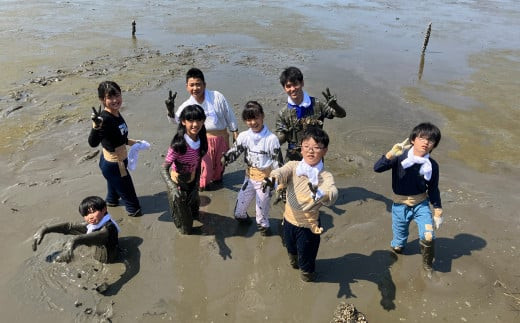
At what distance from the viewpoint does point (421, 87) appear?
10930 mm

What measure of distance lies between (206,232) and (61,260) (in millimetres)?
1692

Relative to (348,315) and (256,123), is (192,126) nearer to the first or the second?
(256,123)

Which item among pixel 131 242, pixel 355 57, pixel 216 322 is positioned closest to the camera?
pixel 216 322

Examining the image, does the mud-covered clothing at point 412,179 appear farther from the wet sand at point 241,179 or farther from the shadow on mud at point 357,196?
the shadow on mud at point 357,196

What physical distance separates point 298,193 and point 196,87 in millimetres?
2224

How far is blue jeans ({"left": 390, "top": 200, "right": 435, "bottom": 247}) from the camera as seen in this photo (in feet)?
12.9

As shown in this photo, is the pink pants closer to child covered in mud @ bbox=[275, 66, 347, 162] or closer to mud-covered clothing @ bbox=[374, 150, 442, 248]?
child covered in mud @ bbox=[275, 66, 347, 162]

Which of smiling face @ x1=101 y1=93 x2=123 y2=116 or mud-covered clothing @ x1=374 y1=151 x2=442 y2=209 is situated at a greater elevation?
smiling face @ x1=101 y1=93 x2=123 y2=116

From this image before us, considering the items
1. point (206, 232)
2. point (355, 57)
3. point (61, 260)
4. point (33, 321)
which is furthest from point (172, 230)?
point (355, 57)

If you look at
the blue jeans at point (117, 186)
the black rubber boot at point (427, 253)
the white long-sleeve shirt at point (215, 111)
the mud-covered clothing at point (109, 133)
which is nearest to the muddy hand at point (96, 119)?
the mud-covered clothing at point (109, 133)

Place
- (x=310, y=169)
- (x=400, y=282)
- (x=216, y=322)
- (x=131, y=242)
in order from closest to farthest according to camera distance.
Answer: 1. (x=310, y=169)
2. (x=216, y=322)
3. (x=400, y=282)
4. (x=131, y=242)

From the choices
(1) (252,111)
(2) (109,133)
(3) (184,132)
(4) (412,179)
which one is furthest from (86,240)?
(4) (412,179)

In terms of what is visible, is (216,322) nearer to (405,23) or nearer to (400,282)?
(400,282)

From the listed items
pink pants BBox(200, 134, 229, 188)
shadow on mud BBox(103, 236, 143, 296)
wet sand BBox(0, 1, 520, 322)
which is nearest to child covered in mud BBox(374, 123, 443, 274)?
wet sand BBox(0, 1, 520, 322)
